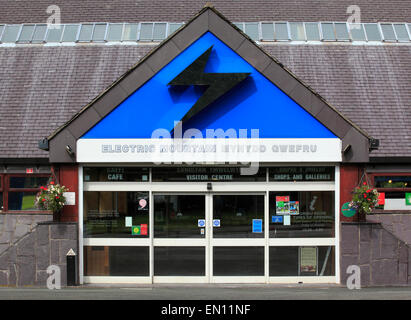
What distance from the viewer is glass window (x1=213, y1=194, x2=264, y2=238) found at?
1323 cm

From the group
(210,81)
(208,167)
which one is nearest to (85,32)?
(210,81)

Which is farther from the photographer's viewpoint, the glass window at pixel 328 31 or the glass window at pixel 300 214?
the glass window at pixel 328 31

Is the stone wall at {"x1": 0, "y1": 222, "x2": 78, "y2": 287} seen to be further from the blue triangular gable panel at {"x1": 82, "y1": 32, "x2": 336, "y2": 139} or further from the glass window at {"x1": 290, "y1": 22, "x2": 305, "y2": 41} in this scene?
the glass window at {"x1": 290, "y1": 22, "x2": 305, "y2": 41}

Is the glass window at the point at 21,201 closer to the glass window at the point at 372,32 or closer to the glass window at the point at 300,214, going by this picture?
the glass window at the point at 300,214

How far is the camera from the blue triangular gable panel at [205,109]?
1292cm

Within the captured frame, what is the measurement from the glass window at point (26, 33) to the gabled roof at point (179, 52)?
840cm

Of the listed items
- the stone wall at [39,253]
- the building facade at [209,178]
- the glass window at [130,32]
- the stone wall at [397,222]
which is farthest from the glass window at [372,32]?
the stone wall at [39,253]

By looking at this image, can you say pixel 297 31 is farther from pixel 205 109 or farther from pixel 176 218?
pixel 176 218

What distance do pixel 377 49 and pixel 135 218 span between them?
11.3 meters

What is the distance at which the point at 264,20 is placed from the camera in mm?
20750

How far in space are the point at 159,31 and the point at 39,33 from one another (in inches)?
186

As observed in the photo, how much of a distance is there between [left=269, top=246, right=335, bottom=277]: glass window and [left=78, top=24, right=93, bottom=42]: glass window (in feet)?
37.5

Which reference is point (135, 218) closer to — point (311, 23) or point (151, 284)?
point (151, 284)

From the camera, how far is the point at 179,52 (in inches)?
507
